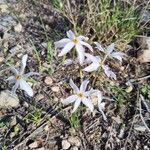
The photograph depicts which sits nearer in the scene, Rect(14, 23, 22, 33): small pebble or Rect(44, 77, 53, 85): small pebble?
Rect(44, 77, 53, 85): small pebble

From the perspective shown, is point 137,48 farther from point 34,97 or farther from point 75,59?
point 34,97

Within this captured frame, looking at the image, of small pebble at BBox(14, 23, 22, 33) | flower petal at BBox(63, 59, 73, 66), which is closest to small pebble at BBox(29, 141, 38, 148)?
flower petal at BBox(63, 59, 73, 66)

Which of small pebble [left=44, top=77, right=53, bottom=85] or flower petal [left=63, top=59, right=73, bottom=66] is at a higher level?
flower petal [left=63, top=59, right=73, bottom=66]

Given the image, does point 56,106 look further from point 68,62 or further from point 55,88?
point 68,62

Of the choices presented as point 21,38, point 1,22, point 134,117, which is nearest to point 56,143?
point 134,117

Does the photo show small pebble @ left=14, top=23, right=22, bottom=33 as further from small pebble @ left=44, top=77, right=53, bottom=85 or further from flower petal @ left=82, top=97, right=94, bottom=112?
flower petal @ left=82, top=97, right=94, bottom=112

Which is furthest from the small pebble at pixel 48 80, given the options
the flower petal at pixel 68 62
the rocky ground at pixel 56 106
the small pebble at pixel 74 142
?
the small pebble at pixel 74 142

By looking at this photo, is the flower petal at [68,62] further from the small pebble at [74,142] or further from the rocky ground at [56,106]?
the small pebble at [74,142]

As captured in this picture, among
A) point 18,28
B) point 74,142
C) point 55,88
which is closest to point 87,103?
point 74,142
